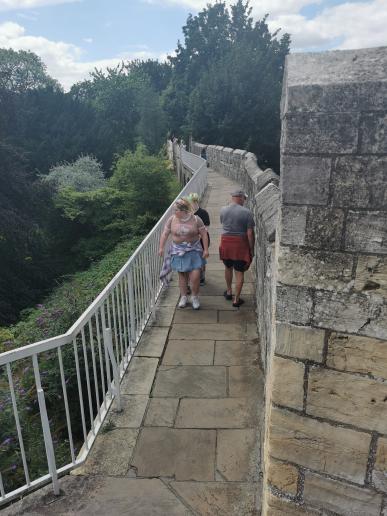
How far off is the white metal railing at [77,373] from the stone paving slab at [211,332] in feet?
1.39

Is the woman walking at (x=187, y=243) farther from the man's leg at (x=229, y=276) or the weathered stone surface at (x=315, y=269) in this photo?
the weathered stone surface at (x=315, y=269)

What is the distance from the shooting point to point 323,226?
188 cm

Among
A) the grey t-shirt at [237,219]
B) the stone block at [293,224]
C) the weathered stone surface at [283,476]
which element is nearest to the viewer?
the stone block at [293,224]

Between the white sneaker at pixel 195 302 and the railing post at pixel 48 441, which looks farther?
the white sneaker at pixel 195 302

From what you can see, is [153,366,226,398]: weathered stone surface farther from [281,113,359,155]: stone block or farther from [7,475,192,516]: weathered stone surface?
[281,113,359,155]: stone block

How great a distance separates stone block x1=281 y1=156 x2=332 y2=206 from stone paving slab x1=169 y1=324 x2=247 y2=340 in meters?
3.12

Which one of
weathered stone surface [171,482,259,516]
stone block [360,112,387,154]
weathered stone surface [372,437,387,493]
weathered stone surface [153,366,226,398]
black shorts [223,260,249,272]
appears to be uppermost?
stone block [360,112,387,154]

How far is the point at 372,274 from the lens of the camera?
1824 mm

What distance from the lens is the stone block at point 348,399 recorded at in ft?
6.33

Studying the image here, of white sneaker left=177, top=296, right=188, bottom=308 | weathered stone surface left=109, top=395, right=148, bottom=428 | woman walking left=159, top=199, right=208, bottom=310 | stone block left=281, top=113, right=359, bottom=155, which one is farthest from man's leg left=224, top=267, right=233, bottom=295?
stone block left=281, top=113, right=359, bottom=155

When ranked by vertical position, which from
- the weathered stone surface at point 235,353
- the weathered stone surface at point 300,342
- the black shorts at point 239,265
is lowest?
the weathered stone surface at point 235,353

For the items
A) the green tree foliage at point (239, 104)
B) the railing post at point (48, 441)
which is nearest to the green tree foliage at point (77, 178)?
the green tree foliage at point (239, 104)

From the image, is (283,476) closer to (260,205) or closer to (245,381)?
(245,381)

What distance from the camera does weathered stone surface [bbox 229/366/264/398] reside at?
151 inches
